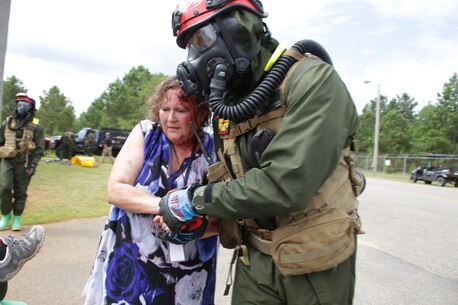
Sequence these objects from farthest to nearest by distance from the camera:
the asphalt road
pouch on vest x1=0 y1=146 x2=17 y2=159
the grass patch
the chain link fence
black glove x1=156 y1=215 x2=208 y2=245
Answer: the chain link fence
the grass patch
pouch on vest x1=0 y1=146 x2=17 y2=159
the asphalt road
black glove x1=156 y1=215 x2=208 y2=245

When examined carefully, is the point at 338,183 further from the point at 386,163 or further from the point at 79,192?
the point at 386,163

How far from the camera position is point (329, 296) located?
161 centimetres

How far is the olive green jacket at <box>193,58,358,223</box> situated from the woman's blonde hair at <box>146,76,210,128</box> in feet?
2.89

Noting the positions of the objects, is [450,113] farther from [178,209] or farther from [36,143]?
[178,209]

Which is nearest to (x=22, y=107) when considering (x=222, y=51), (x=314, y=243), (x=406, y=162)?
(x=222, y=51)

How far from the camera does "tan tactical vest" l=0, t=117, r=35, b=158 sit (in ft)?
20.0

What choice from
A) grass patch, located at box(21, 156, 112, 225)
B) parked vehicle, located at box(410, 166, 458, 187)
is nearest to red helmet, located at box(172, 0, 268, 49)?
grass patch, located at box(21, 156, 112, 225)

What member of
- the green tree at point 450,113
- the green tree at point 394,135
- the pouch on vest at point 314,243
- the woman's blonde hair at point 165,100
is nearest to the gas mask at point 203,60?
the woman's blonde hair at point 165,100

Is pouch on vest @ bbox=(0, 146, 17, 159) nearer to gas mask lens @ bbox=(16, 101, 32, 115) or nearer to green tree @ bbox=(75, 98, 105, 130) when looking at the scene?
gas mask lens @ bbox=(16, 101, 32, 115)

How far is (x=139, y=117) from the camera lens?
1866 inches

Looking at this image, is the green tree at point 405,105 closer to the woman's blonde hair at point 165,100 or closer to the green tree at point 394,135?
the green tree at point 394,135

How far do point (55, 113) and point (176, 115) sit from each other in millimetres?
64817

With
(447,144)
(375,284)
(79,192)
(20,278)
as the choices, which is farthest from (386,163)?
(20,278)

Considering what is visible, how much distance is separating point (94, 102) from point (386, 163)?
5658cm
